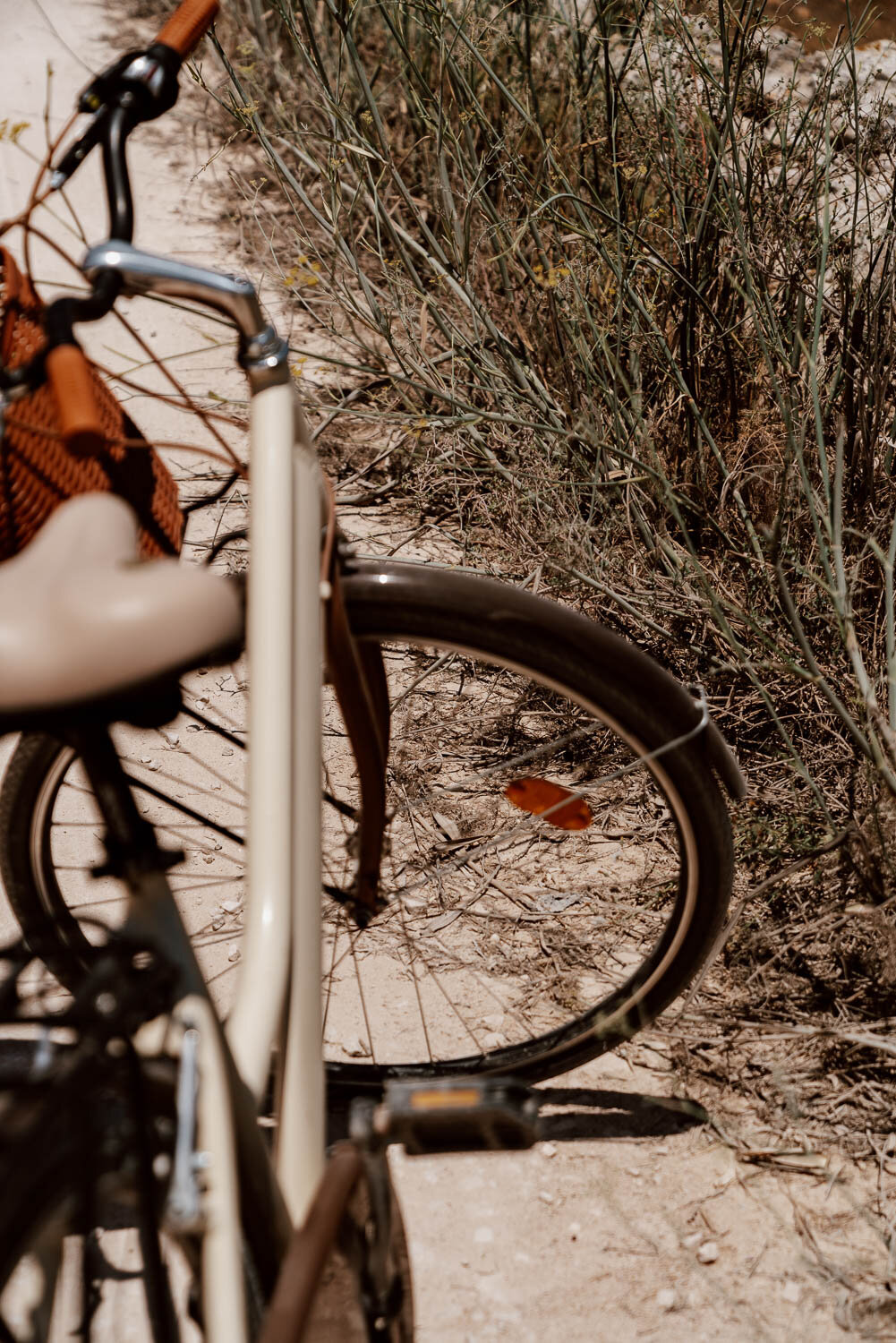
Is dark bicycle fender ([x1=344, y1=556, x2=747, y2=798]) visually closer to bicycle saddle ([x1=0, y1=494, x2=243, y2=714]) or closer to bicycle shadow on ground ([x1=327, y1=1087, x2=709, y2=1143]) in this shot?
bicycle saddle ([x1=0, y1=494, x2=243, y2=714])

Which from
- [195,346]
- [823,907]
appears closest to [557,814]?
[823,907]

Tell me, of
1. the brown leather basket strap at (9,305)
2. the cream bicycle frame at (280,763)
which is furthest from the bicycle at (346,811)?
the brown leather basket strap at (9,305)

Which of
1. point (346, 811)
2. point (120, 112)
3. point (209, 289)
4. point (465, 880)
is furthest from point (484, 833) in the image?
point (120, 112)

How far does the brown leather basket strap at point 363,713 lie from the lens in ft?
3.71

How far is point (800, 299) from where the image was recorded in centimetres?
162

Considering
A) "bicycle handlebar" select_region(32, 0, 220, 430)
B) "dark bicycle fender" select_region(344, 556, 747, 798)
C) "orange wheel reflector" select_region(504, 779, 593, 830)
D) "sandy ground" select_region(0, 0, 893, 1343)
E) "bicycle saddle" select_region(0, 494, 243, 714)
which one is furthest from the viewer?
"orange wheel reflector" select_region(504, 779, 593, 830)

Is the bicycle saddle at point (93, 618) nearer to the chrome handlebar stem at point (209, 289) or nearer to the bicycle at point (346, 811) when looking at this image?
the bicycle at point (346, 811)

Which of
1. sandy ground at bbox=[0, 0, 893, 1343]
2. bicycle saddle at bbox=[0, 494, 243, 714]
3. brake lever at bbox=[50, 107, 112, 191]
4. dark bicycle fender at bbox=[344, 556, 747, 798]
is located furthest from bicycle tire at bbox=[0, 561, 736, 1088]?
brake lever at bbox=[50, 107, 112, 191]

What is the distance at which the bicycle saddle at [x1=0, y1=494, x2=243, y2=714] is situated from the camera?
74cm

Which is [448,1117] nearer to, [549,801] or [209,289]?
[209,289]

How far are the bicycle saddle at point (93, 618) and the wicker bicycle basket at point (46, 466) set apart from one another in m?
0.29

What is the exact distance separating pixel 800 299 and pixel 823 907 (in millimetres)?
934

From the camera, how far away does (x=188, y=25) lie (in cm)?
116

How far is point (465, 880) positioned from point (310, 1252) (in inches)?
40.0
